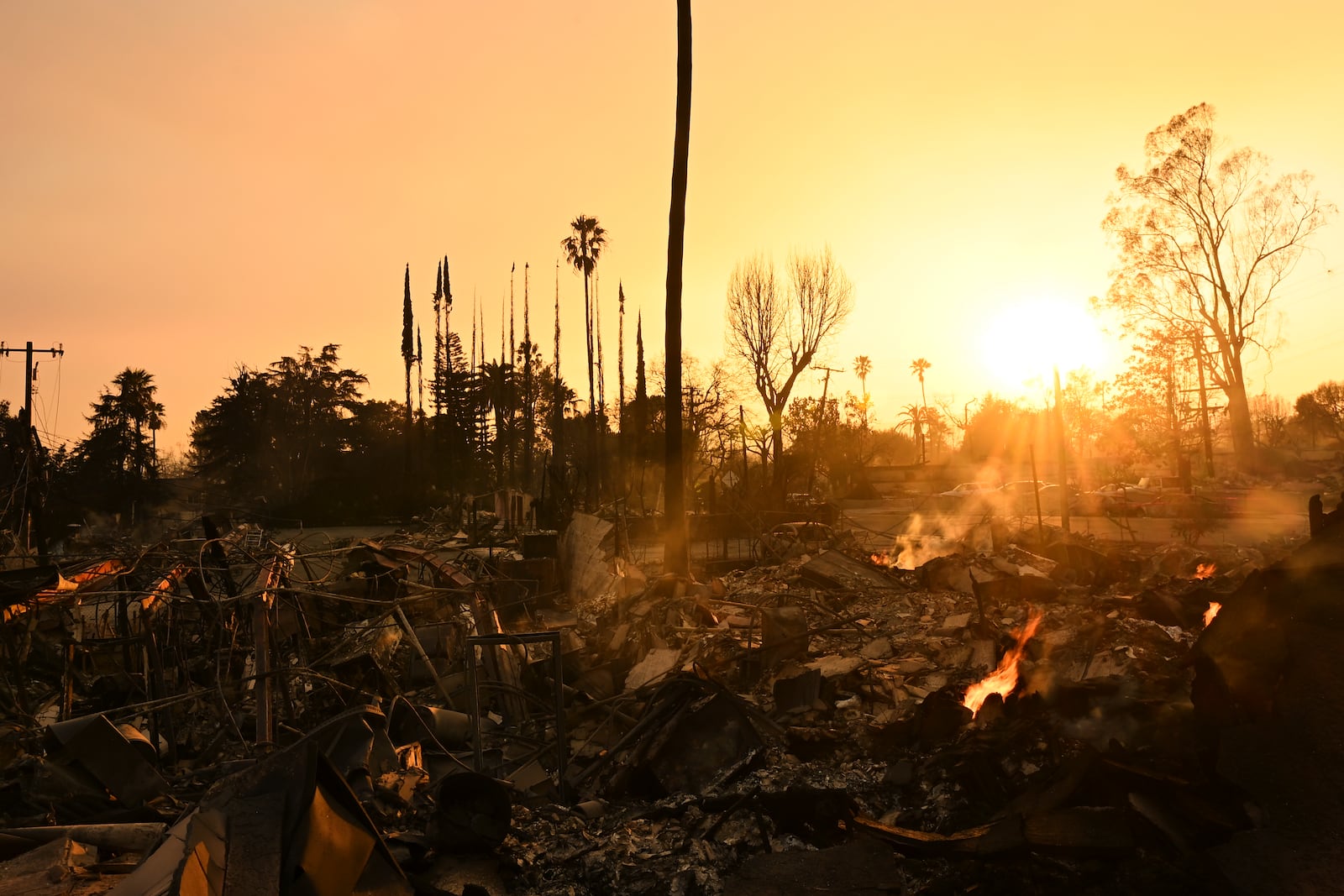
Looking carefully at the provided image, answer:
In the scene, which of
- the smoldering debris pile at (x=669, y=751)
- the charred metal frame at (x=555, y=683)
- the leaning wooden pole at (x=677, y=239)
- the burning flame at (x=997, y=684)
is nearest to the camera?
the smoldering debris pile at (x=669, y=751)

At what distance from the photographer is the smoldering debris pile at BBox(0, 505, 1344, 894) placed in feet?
13.5

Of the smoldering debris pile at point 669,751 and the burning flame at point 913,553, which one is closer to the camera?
the smoldering debris pile at point 669,751

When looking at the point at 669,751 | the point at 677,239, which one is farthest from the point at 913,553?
the point at 669,751

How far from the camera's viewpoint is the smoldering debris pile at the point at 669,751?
4.12 m

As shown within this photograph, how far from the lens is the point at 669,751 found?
627 centimetres

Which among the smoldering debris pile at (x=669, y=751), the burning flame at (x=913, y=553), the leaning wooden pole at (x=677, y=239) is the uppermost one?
the leaning wooden pole at (x=677, y=239)

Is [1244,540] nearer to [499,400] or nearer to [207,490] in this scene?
[499,400]

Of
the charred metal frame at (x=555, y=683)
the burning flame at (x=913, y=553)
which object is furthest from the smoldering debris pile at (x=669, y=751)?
the burning flame at (x=913, y=553)

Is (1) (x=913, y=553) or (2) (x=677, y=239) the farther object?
(1) (x=913, y=553)

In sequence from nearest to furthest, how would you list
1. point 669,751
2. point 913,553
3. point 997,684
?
point 669,751 < point 997,684 < point 913,553

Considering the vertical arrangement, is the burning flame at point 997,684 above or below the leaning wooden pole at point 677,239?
below

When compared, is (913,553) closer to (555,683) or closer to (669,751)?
(669,751)

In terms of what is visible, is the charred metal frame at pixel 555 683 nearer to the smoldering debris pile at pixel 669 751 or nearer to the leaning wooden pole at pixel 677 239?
the smoldering debris pile at pixel 669 751

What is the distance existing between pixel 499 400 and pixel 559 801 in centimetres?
4701
